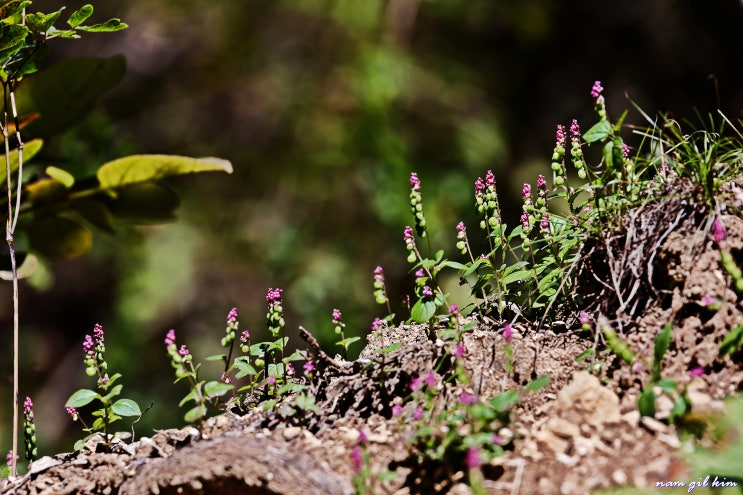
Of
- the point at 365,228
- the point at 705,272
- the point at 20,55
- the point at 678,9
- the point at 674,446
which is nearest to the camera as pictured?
the point at 674,446

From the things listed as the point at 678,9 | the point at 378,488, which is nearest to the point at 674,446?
the point at 378,488

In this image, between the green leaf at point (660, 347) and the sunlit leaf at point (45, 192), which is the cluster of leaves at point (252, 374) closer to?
the green leaf at point (660, 347)

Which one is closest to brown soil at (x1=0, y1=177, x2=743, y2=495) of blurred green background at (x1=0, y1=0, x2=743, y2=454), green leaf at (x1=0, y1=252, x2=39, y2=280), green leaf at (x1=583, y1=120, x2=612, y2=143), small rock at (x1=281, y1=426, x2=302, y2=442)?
small rock at (x1=281, y1=426, x2=302, y2=442)

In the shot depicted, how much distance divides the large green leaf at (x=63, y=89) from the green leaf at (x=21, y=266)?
37cm

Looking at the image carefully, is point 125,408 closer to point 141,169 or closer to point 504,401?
point 141,169

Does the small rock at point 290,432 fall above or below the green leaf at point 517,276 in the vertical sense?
below

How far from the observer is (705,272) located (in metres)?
1.56

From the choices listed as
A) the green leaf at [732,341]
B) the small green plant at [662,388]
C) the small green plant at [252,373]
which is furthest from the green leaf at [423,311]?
the green leaf at [732,341]

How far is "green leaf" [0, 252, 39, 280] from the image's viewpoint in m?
2.20

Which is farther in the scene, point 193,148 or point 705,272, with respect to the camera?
point 193,148

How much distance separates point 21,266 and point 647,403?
1714 mm

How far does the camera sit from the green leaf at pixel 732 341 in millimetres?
1426

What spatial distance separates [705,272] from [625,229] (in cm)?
20

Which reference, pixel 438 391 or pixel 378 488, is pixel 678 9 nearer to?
pixel 438 391
